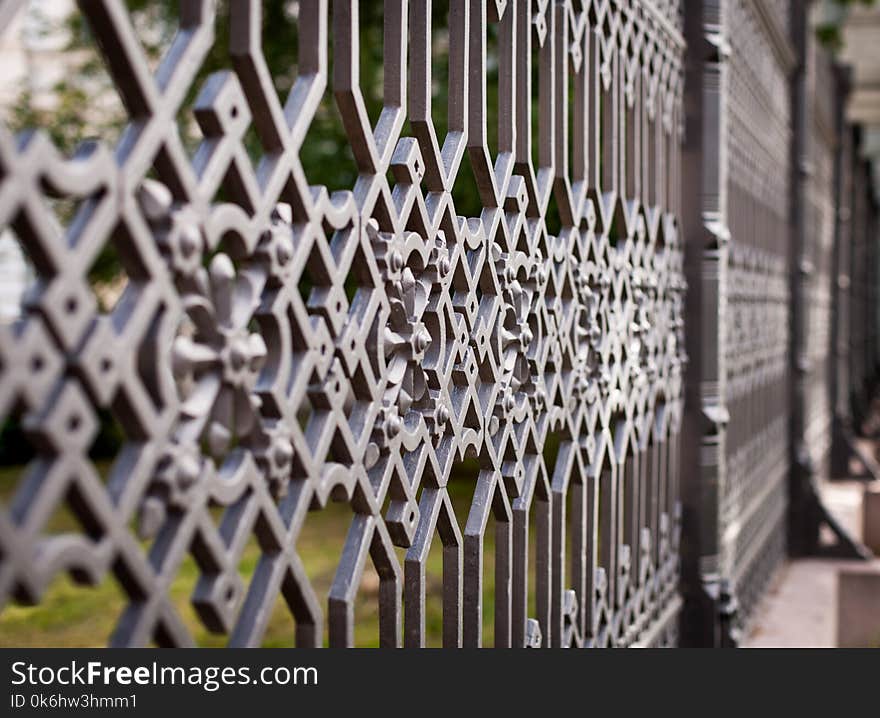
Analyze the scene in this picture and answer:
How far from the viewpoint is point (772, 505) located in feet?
20.2

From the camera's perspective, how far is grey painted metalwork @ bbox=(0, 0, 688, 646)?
1.13m

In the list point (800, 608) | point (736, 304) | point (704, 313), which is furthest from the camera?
point (800, 608)

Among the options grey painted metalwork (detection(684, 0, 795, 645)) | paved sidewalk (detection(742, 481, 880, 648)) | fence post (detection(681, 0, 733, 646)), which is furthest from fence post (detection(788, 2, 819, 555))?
fence post (detection(681, 0, 733, 646))

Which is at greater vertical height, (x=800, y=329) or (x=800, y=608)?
(x=800, y=329)

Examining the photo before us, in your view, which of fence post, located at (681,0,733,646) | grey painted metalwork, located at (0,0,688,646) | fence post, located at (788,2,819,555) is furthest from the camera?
fence post, located at (788,2,819,555)

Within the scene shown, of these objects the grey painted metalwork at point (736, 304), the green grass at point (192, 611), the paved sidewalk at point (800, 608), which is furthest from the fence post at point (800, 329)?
the green grass at point (192, 611)

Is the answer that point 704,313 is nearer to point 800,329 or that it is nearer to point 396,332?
point 396,332

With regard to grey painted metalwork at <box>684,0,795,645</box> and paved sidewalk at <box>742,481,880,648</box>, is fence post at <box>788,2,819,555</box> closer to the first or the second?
grey painted metalwork at <box>684,0,795,645</box>

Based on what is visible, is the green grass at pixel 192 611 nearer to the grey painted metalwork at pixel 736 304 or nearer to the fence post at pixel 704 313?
the grey painted metalwork at pixel 736 304

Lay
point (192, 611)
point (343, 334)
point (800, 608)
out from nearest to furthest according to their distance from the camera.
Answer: point (343, 334)
point (800, 608)
point (192, 611)

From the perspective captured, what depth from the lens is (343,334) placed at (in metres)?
1.59

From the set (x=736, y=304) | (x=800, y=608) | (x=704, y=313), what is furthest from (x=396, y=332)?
(x=800, y=608)

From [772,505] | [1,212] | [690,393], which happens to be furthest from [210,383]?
[772,505]

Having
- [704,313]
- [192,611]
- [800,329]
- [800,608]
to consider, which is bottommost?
[192,611]
